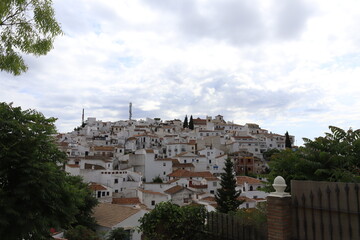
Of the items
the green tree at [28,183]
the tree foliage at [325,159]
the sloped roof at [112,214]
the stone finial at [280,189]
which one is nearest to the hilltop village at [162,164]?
the sloped roof at [112,214]

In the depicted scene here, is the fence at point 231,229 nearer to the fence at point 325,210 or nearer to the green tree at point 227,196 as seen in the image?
the fence at point 325,210

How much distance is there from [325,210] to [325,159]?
6.39ft

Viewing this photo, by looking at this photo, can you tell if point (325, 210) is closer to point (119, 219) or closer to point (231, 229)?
point (231, 229)

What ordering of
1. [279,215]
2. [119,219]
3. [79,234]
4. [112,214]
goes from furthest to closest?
[112,214], [119,219], [79,234], [279,215]

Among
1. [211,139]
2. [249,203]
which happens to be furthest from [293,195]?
[211,139]

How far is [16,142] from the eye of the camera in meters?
5.17

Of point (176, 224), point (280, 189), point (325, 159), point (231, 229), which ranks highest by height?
point (325, 159)

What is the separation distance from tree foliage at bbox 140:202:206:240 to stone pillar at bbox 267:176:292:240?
111 inches

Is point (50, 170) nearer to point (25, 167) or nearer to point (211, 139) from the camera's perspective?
point (25, 167)

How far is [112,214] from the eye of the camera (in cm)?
2423

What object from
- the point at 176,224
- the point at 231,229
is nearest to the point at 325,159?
the point at 231,229

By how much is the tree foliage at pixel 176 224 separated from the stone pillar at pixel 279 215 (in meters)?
2.81

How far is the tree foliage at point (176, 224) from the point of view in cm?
794

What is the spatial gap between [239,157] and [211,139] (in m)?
12.0
